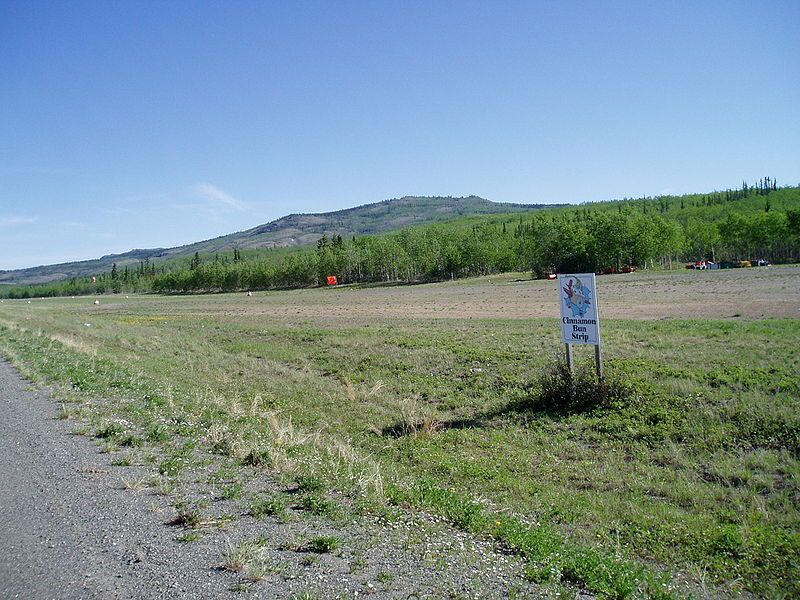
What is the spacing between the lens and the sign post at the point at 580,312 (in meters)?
14.1

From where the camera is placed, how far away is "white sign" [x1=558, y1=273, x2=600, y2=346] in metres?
14.0

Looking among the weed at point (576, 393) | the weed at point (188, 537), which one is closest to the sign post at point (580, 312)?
the weed at point (576, 393)

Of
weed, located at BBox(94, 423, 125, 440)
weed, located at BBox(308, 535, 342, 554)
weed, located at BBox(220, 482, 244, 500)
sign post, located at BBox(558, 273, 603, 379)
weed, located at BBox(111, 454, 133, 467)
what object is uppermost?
sign post, located at BBox(558, 273, 603, 379)

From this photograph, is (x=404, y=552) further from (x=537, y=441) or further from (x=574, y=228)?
(x=574, y=228)

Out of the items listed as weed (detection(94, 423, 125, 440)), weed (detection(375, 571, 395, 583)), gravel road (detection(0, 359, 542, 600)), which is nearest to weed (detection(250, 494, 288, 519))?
gravel road (detection(0, 359, 542, 600))

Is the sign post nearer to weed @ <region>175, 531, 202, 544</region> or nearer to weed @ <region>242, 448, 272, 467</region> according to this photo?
weed @ <region>242, 448, 272, 467</region>

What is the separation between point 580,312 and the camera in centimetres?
1447

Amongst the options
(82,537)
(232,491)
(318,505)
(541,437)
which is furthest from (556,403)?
(82,537)

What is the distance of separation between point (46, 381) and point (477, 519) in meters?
13.7

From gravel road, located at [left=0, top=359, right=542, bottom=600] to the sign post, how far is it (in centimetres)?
848

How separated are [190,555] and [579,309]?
11391 millimetres

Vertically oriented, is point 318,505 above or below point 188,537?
below

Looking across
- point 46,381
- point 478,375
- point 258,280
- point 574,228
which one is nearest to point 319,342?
point 478,375

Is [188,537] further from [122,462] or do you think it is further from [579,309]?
[579,309]
